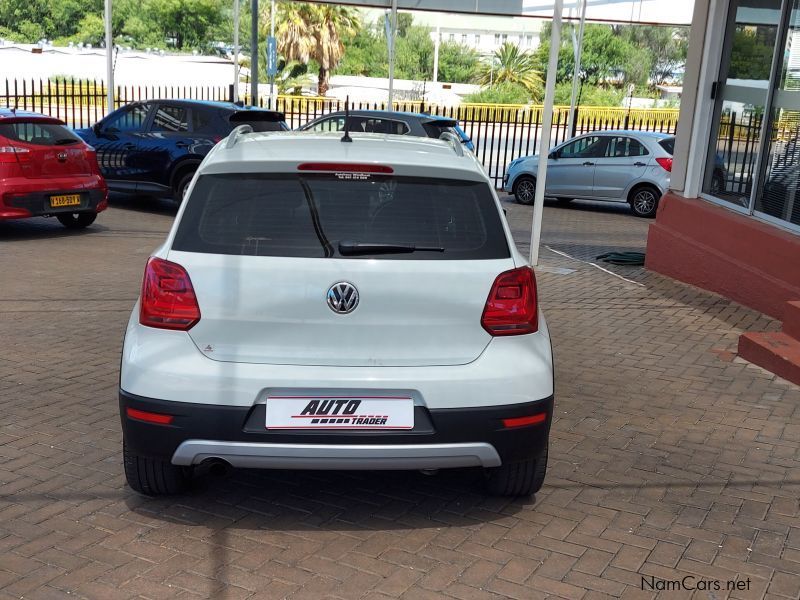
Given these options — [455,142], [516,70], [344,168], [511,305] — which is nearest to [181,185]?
[455,142]

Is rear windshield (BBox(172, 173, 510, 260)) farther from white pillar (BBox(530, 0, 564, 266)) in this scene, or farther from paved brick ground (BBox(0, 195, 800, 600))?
white pillar (BBox(530, 0, 564, 266))

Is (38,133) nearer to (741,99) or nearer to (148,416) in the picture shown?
(741,99)

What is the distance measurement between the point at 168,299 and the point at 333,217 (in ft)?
2.47

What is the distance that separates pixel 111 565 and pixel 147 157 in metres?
11.3

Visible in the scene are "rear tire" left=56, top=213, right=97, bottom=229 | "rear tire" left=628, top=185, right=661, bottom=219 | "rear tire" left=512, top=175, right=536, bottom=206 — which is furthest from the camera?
"rear tire" left=512, top=175, right=536, bottom=206

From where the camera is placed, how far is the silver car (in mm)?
16672

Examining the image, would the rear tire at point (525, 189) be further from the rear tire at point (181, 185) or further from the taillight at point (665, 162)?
the rear tire at point (181, 185)

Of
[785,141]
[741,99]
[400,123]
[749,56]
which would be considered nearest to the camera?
[785,141]

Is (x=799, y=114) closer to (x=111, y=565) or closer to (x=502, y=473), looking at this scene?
(x=502, y=473)

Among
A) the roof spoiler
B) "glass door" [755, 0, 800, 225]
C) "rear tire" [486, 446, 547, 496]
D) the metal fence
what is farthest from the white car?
the roof spoiler

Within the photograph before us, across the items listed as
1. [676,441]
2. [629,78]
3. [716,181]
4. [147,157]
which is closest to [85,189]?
[147,157]

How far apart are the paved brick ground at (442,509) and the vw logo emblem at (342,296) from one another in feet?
3.42

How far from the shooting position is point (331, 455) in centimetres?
376

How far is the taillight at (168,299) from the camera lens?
3.82 metres
